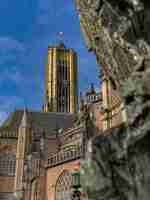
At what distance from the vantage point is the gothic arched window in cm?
3020

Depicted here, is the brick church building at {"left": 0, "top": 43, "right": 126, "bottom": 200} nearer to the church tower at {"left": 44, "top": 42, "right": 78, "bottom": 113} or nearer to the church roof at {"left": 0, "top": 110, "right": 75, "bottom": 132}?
the church roof at {"left": 0, "top": 110, "right": 75, "bottom": 132}

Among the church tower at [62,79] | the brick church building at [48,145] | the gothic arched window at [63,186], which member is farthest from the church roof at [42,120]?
the church tower at [62,79]

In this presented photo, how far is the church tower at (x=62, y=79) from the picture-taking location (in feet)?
224

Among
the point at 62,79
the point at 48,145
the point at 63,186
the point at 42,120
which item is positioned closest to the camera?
the point at 63,186

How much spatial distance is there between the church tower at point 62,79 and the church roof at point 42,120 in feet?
61.9

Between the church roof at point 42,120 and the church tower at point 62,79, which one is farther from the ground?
the church tower at point 62,79

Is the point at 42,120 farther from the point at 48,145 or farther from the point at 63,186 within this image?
the point at 63,186

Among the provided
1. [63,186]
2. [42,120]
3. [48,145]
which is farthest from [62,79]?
[63,186]

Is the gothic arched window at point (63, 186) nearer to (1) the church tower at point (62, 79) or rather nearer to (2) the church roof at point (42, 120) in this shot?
(2) the church roof at point (42, 120)

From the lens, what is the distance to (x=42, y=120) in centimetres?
4588

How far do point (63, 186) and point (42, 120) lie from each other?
16.3 metres

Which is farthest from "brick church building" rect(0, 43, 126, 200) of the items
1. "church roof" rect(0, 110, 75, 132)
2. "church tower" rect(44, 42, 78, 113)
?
"church tower" rect(44, 42, 78, 113)

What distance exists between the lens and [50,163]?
32.7 metres

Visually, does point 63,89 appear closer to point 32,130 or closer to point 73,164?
point 32,130
